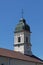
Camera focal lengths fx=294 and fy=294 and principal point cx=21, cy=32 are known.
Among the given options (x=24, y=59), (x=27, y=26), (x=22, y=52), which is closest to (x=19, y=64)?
(x=24, y=59)

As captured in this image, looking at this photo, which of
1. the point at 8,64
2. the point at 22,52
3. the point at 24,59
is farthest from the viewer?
the point at 22,52

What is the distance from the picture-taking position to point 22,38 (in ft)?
189

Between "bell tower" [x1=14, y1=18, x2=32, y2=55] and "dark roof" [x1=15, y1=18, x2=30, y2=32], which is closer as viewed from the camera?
"bell tower" [x1=14, y1=18, x2=32, y2=55]

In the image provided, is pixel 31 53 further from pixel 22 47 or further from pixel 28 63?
pixel 28 63

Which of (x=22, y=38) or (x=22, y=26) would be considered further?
(x=22, y=26)

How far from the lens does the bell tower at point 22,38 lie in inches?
2254

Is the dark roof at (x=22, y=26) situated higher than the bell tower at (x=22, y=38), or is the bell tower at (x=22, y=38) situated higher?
the dark roof at (x=22, y=26)

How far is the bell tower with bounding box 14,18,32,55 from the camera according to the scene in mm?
57250

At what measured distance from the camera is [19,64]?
47.7 m

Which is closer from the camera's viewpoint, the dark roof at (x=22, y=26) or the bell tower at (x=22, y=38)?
the bell tower at (x=22, y=38)

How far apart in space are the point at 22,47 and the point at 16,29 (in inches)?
159

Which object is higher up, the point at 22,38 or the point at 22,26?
the point at 22,26

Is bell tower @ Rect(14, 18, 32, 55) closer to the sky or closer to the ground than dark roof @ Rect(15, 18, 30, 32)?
closer to the ground

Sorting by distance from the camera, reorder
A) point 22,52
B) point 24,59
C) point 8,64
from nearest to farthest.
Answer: point 8,64 → point 24,59 → point 22,52
